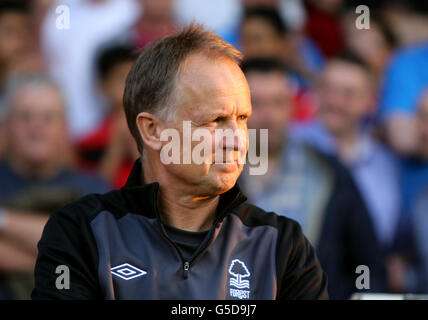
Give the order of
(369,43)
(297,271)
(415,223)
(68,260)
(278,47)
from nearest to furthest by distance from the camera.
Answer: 1. (68,260)
2. (297,271)
3. (415,223)
4. (278,47)
5. (369,43)

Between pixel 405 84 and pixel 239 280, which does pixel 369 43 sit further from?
pixel 239 280

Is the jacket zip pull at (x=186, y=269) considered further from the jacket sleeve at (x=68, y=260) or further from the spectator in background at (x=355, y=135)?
the spectator in background at (x=355, y=135)

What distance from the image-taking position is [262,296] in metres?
1.70

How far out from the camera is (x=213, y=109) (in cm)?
166

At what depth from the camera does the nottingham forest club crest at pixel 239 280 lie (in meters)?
1.69

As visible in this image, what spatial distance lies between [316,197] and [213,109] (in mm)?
2415

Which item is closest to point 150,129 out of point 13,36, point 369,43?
point 13,36

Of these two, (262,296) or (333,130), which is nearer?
(262,296)

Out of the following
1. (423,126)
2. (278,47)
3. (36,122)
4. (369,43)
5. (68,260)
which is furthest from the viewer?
(369,43)

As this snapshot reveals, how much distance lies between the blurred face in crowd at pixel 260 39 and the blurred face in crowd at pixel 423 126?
990 mm

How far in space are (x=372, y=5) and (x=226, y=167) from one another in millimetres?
3496

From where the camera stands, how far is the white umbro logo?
1.65 metres

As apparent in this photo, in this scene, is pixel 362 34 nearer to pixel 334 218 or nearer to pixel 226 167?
pixel 334 218
